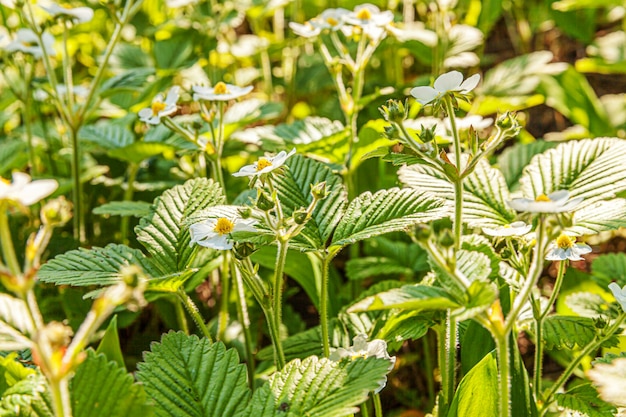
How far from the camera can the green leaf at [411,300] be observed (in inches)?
30.4

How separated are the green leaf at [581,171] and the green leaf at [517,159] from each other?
0.29 meters

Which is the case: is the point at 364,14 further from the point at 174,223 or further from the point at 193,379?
the point at 193,379

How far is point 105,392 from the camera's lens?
2.82 feet

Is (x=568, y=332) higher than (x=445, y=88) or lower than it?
lower

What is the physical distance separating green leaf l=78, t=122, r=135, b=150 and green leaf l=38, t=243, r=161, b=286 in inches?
23.1

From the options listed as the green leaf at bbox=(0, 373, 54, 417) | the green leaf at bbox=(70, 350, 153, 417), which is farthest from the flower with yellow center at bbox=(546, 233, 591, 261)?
the green leaf at bbox=(0, 373, 54, 417)

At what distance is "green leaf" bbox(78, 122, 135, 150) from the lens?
1.69 m

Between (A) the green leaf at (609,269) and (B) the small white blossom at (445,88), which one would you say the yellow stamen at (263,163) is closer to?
(B) the small white blossom at (445,88)

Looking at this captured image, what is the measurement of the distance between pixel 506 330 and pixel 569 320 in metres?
0.39

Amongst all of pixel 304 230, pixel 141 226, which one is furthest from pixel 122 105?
pixel 304 230

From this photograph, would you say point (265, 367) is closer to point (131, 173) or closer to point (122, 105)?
point (131, 173)

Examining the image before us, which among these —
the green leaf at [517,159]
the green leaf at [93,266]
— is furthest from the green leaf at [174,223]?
the green leaf at [517,159]

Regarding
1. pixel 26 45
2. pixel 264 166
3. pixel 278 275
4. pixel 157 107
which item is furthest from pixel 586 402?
pixel 26 45

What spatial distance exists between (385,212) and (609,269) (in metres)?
0.60
